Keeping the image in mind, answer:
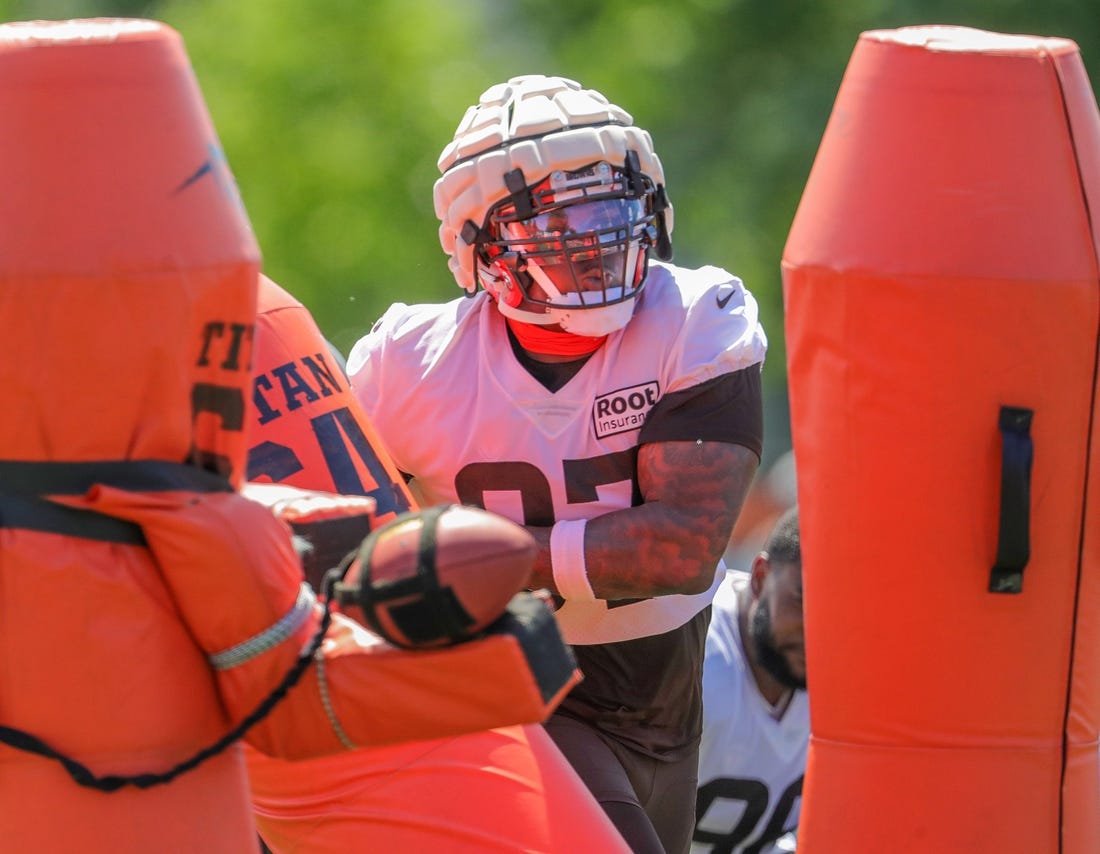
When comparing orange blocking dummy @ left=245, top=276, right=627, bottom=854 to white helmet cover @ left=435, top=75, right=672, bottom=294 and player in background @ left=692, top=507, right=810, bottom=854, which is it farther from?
player in background @ left=692, top=507, right=810, bottom=854

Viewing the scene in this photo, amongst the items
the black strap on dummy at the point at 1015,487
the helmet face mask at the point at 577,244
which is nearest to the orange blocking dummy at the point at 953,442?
the black strap on dummy at the point at 1015,487

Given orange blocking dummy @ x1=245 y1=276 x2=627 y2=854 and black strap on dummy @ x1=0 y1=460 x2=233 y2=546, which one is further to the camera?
orange blocking dummy @ x1=245 y1=276 x2=627 y2=854

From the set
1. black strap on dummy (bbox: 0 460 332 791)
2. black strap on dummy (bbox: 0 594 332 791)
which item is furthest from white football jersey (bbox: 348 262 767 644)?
black strap on dummy (bbox: 0 460 332 791)

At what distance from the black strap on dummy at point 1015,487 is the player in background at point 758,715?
2.43 m

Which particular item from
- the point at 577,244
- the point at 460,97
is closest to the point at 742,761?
the point at 577,244

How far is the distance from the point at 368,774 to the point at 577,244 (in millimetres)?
1223

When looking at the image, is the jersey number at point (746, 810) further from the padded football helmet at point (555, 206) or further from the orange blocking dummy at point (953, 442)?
the orange blocking dummy at point (953, 442)

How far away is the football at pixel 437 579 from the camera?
2.51 m

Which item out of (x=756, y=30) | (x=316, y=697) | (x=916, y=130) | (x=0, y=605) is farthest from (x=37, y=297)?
(x=756, y=30)

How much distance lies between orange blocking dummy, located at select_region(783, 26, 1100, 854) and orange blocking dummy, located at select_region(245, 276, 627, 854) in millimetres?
527

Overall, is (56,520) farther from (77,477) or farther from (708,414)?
(708,414)

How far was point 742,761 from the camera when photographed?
5301 millimetres

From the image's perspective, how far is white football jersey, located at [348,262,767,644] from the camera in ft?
12.8

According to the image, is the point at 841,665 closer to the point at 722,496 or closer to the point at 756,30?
the point at 722,496
